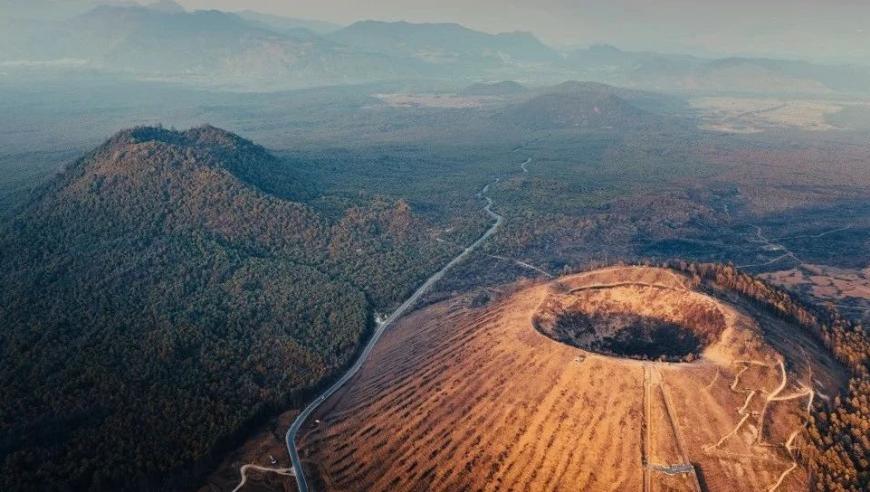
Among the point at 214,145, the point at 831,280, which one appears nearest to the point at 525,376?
the point at 831,280

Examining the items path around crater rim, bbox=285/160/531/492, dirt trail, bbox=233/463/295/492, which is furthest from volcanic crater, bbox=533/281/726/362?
dirt trail, bbox=233/463/295/492

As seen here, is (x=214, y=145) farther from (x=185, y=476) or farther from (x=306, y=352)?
(x=185, y=476)

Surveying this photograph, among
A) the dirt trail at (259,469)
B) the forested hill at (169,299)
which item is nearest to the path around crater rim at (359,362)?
the dirt trail at (259,469)

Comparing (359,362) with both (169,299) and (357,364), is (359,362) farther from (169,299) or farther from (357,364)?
(169,299)

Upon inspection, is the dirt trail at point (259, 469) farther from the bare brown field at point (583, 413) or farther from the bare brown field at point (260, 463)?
the bare brown field at point (583, 413)

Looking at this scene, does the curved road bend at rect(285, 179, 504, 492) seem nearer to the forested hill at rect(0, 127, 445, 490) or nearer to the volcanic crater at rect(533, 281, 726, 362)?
the forested hill at rect(0, 127, 445, 490)
